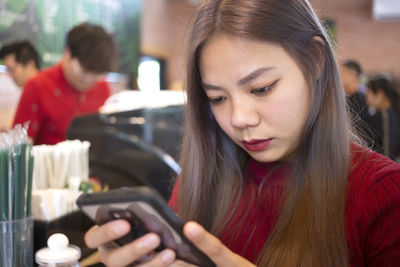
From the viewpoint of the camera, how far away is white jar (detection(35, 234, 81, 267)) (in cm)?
83

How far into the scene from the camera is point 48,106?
93.2 inches

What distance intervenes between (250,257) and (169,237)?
355 millimetres

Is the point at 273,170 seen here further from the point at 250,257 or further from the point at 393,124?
the point at 393,124

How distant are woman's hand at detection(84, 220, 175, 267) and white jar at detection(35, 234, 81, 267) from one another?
4.3 inches

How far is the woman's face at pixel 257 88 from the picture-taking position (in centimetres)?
89

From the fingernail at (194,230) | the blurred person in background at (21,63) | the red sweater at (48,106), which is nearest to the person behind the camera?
the fingernail at (194,230)

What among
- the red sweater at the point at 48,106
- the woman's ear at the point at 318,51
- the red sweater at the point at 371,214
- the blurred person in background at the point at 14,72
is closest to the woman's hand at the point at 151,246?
the red sweater at the point at 371,214

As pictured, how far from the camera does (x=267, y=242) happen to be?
0.97 m

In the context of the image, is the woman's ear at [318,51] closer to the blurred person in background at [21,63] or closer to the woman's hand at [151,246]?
the woman's hand at [151,246]

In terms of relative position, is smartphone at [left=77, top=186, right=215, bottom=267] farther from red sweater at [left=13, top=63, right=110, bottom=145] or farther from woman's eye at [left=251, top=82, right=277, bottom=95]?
red sweater at [left=13, top=63, right=110, bottom=145]

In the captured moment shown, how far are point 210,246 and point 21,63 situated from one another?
2.60m

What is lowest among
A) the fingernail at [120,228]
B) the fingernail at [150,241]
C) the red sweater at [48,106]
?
the red sweater at [48,106]

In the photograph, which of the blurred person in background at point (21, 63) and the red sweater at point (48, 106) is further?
the blurred person in background at point (21, 63)

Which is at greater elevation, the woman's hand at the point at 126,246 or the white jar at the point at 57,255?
the woman's hand at the point at 126,246
